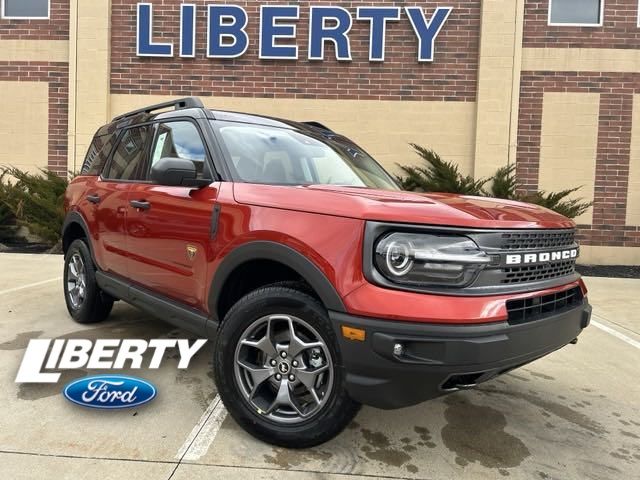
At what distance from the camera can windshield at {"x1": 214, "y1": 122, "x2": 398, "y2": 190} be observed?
3.09m

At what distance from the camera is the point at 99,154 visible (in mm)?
4820

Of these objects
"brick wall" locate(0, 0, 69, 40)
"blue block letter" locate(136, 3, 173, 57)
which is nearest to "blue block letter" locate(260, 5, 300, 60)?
"blue block letter" locate(136, 3, 173, 57)

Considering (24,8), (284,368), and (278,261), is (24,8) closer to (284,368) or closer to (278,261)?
(278,261)

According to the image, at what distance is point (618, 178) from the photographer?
9.93m

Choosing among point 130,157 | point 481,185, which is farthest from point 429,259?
point 481,185

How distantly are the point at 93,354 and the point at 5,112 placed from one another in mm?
9265

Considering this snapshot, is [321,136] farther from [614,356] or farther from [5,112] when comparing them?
[5,112]

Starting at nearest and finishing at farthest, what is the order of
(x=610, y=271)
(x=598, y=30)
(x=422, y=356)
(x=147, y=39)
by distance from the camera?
(x=422, y=356) < (x=610, y=271) < (x=598, y=30) < (x=147, y=39)

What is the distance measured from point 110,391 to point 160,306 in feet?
2.00

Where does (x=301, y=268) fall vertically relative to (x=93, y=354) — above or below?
above

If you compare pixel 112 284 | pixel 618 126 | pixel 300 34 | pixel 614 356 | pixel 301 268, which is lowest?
pixel 614 356

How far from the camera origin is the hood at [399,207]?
225cm

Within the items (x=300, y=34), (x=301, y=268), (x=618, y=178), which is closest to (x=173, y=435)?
(x=301, y=268)

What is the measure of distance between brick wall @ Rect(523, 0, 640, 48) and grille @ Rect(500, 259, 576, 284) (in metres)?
8.70
